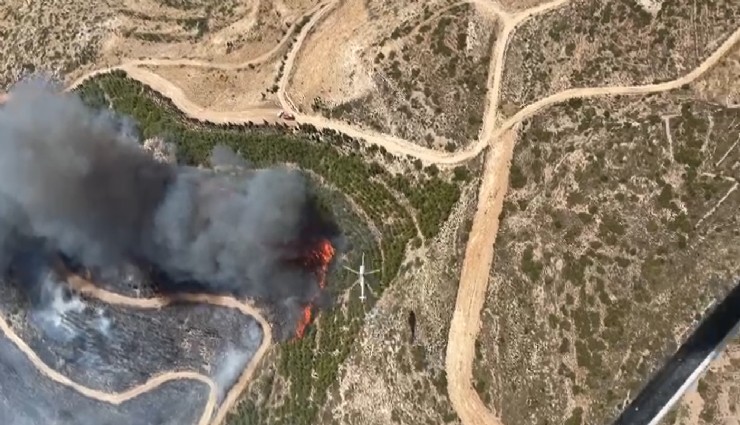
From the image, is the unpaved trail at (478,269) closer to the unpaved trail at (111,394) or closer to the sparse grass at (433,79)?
the sparse grass at (433,79)

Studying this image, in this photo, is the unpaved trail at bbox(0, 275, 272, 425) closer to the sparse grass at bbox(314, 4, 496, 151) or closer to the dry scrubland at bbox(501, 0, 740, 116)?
the sparse grass at bbox(314, 4, 496, 151)

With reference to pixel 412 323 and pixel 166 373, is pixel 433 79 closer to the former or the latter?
pixel 412 323

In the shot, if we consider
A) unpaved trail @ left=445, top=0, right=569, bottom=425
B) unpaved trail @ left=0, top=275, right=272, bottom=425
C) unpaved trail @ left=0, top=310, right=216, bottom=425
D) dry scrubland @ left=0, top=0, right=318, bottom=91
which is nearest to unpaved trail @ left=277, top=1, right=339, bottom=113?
dry scrubland @ left=0, top=0, right=318, bottom=91

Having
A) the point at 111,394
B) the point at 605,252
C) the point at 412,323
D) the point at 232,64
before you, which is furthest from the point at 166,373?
the point at 605,252

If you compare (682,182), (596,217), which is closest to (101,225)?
→ (596,217)

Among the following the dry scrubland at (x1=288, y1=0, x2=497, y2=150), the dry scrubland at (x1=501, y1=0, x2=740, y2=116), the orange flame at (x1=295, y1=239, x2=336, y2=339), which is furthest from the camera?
the orange flame at (x1=295, y1=239, x2=336, y2=339)

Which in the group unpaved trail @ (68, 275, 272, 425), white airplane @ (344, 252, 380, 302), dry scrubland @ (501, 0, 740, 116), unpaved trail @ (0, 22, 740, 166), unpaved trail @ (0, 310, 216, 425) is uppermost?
dry scrubland @ (501, 0, 740, 116)
